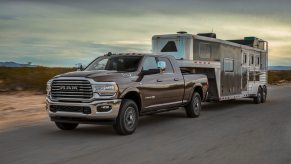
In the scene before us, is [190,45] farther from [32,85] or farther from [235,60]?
[32,85]

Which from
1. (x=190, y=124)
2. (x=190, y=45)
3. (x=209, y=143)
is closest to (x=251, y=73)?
(x=190, y=45)

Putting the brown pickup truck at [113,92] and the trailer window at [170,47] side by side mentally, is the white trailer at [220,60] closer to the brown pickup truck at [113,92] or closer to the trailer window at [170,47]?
the trailer window at [170,47]

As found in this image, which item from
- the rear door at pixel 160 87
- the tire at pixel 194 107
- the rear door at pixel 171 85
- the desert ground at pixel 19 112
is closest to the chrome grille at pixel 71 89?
the rear door at pixel 160 87

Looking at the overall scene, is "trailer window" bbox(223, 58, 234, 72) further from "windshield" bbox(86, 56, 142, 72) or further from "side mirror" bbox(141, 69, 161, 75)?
"windshield" bbox(86, 56, 142, 72)

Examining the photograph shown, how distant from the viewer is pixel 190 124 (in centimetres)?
1305

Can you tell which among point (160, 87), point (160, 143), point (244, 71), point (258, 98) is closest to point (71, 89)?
point (160, 143)

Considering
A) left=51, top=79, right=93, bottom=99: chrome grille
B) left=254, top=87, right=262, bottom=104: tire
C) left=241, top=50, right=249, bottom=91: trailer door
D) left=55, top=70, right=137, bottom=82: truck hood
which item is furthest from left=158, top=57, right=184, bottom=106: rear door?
left=254, top=87, right=262, bottom=104: tire

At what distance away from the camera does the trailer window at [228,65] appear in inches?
722

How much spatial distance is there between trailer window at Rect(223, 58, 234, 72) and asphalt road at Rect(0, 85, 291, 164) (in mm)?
4708

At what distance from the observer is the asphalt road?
26.1ft

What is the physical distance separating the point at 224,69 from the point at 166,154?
1042 centimetres

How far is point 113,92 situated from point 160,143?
1.66 m

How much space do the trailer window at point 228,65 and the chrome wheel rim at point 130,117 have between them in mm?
8053

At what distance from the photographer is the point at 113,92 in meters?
10.4
